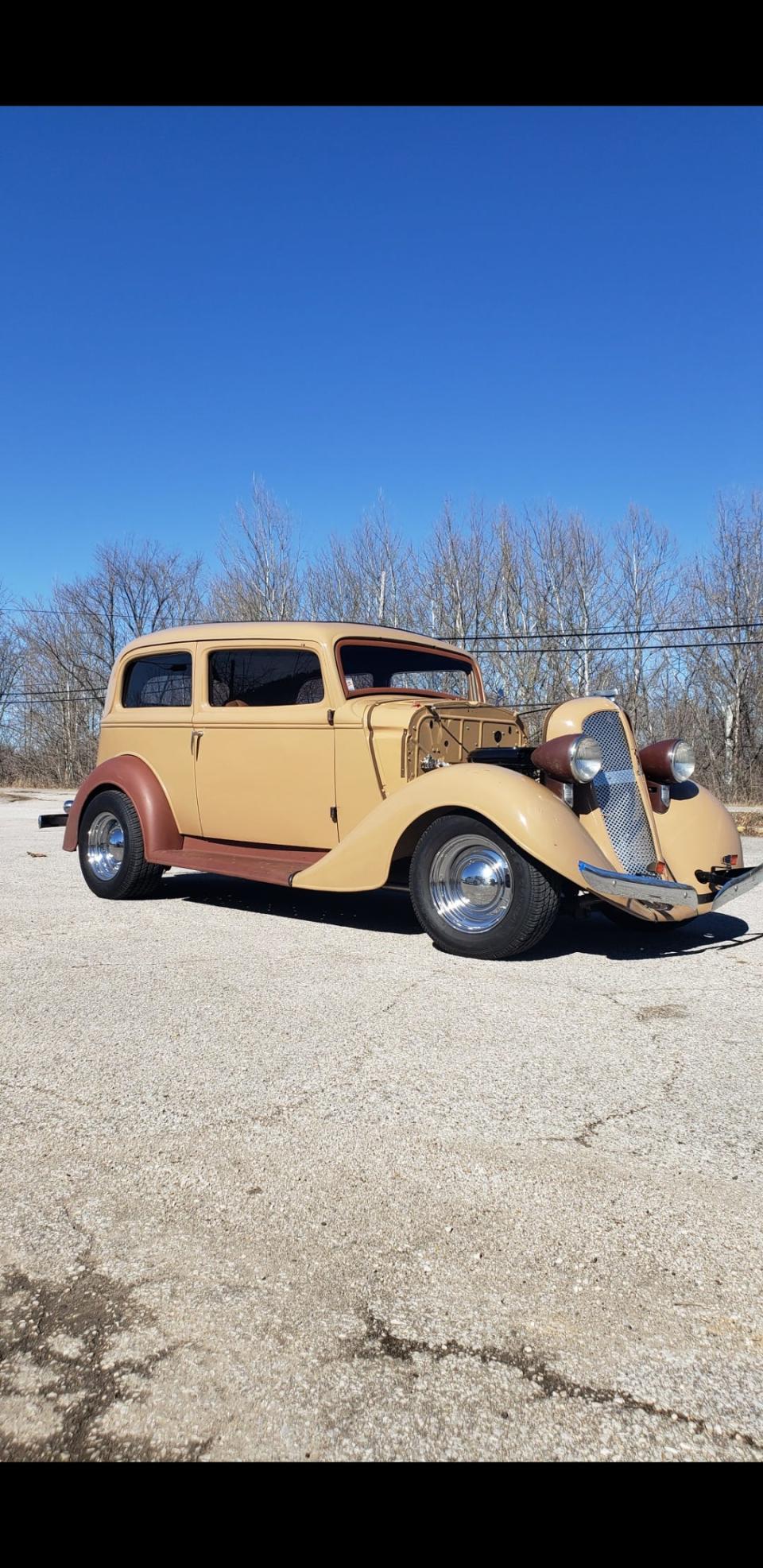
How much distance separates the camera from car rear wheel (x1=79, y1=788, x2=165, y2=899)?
6523 millimetres

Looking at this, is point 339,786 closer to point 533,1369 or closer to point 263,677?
point 263,677

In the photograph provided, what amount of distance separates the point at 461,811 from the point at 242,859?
1.76 m

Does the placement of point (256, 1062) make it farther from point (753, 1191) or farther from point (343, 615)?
point (343, 615)

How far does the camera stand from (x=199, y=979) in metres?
4.36

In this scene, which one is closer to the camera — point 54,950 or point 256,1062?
point 256,1062

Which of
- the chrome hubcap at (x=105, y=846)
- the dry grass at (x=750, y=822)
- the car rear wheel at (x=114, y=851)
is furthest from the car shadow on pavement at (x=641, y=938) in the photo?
the dry grass at (x=750, y=822)

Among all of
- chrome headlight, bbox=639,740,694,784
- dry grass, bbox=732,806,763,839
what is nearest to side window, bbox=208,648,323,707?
chrome headlight, bbox=639,740,694,784

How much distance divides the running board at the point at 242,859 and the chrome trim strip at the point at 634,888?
181 centimetres

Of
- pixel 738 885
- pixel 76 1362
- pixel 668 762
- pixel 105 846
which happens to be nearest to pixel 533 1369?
pixel 76 1362

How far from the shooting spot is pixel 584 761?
189 inches

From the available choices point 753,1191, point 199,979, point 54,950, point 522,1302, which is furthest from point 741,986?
point 54,950

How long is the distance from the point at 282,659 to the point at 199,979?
250 centimetres

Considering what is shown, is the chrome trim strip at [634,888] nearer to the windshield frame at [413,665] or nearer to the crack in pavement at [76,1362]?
the windshield frame at [413,665]
